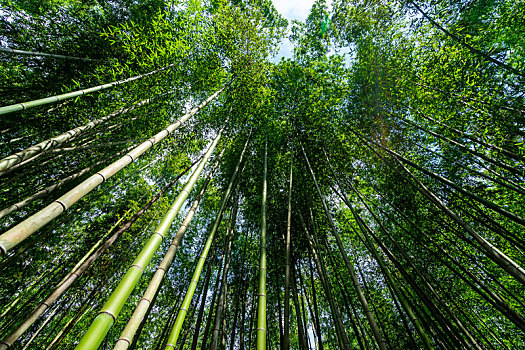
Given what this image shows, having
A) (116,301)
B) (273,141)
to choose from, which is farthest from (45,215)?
(273,141)

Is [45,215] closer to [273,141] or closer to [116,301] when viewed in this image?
[116,301]

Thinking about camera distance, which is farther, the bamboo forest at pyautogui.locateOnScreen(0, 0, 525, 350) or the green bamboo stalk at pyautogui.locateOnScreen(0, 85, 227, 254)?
the bamboo forest at pyautogui.locateOnScreen(0, 0, 525, 350)

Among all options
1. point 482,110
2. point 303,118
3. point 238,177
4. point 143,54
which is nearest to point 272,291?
point 238,177

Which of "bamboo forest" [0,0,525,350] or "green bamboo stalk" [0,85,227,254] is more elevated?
"bamboo forest" [0,0,525,350]

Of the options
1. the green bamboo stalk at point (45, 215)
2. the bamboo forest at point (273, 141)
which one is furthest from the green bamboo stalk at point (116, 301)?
the bamboo forest at point (273, 141)

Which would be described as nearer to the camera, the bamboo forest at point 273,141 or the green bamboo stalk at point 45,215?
the green bamboo stalk at point 45,215

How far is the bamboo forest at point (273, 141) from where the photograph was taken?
9.07 ft

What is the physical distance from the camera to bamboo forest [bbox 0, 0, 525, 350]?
2.77 m

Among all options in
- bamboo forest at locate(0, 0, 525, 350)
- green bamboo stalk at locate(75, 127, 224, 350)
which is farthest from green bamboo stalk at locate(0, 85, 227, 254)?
bamboo forest at locate(0, 0, 525, 350)

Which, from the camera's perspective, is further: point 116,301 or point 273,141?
point 273,141

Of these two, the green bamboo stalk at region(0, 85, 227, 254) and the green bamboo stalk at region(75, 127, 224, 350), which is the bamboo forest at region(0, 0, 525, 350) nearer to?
the green bamboo stalk at region(75, 127, 224, 350)

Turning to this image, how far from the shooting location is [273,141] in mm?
4484

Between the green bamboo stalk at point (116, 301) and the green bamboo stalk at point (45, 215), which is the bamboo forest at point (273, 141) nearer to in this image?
the green bamboo stalk at point (116, 301)

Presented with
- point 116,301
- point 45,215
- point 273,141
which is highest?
point 273,141
